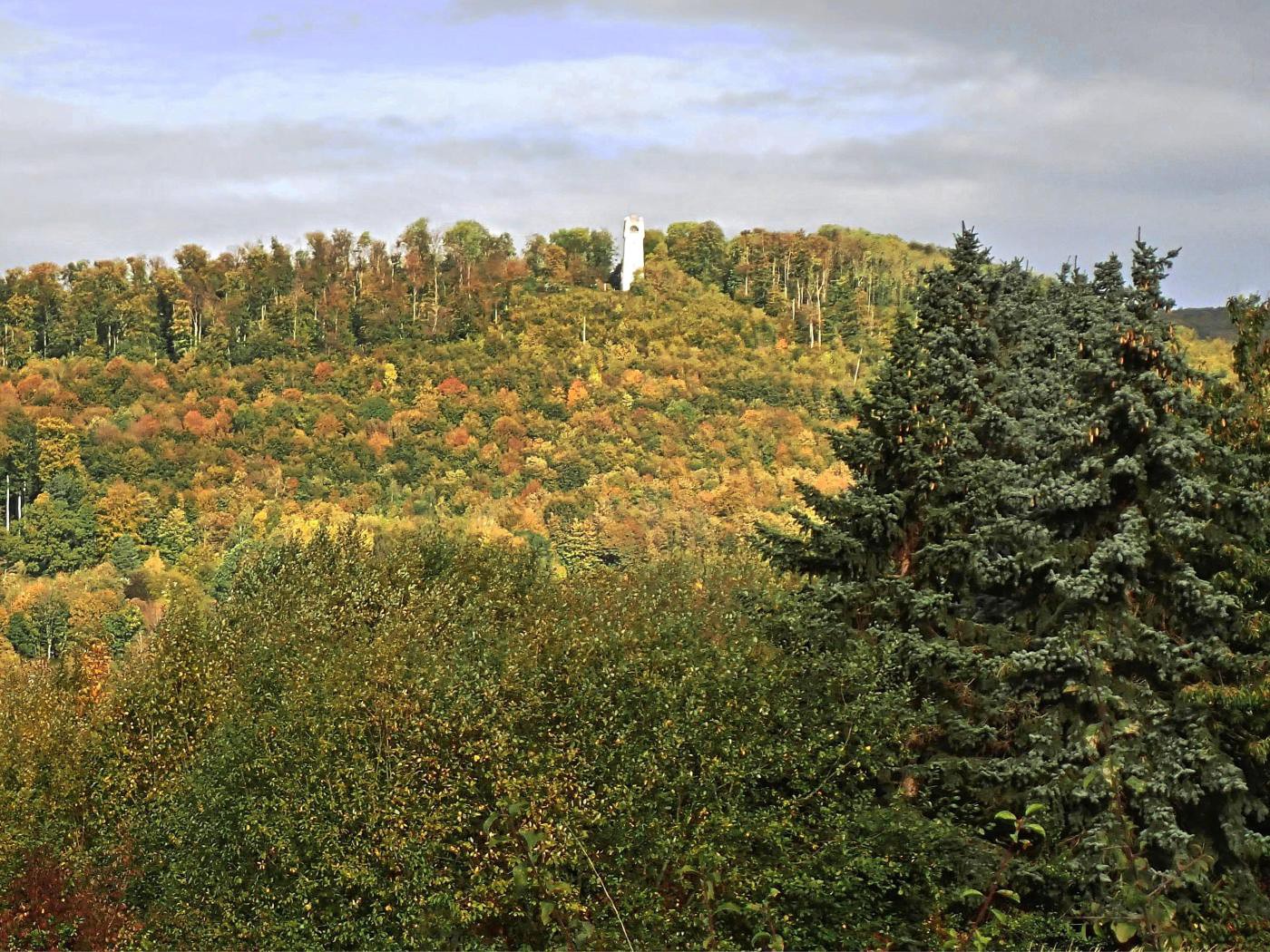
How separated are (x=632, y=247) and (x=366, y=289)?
99.2ft

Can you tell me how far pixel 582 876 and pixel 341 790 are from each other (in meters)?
4.75

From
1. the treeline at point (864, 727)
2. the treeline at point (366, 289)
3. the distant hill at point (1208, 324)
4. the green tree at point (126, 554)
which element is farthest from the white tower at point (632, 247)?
the treeline at point (864, 727)

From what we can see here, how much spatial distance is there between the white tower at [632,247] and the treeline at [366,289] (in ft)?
9.26

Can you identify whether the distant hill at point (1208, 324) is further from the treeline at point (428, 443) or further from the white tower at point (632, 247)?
the white tower at point (632, 247)

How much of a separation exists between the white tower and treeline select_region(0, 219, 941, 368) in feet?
9.26

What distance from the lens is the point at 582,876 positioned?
18547 millimetres

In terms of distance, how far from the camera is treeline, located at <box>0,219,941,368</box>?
150 metres

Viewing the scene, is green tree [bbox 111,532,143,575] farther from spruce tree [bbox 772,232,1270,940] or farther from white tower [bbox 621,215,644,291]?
spruce tree [bbox 772,232,1270,940]

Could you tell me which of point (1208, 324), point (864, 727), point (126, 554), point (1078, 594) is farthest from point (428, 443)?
point (1078, 594)

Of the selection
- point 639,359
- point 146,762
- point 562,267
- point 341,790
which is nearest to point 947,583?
point 341,790

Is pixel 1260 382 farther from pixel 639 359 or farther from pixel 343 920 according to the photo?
pixel 639 359

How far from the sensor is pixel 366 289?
153m

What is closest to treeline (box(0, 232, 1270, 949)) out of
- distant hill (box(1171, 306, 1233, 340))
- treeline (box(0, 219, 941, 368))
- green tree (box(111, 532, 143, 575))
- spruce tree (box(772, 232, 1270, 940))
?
spruce tree (box(772, 232, 1270, 940))

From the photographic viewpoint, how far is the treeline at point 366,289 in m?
150
